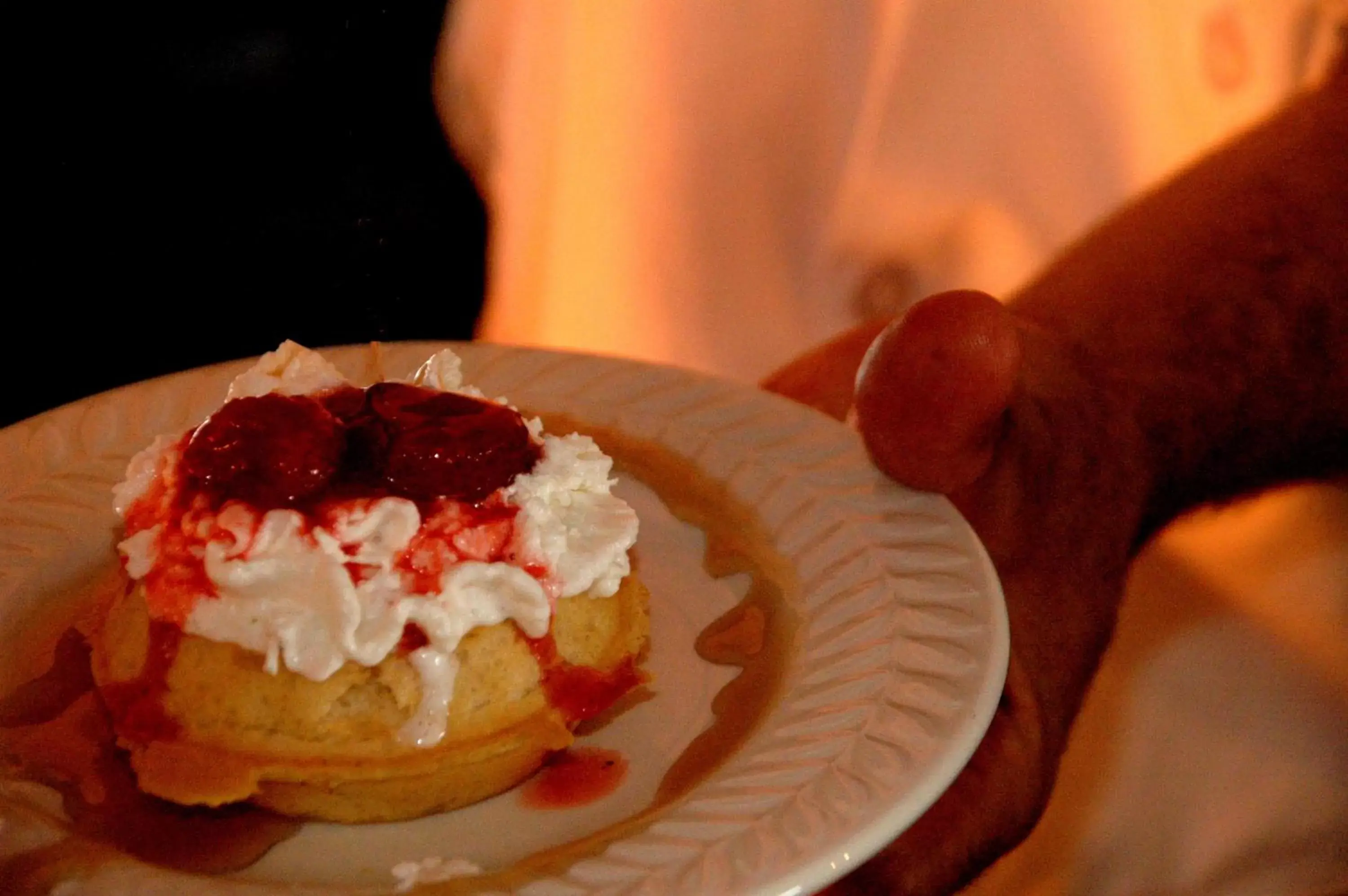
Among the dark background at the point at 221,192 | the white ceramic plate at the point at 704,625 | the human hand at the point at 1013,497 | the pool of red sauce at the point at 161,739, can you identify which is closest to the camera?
the white ceramic plate at the point at 704,625

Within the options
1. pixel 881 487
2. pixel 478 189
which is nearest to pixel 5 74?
pixel 478 189

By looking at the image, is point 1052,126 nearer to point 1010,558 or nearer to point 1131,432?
point 1131,432

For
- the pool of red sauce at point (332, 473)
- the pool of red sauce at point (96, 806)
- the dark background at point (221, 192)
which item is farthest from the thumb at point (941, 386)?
the dark background at point (221, 192)

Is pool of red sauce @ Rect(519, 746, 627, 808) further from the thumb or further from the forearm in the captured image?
the forearm

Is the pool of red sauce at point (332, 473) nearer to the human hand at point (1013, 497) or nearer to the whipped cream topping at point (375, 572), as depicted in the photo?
the whipped cream topping at point (375, 572)

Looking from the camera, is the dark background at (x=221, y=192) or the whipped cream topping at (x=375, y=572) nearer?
the whipped cream topping at (x=375, y=572)

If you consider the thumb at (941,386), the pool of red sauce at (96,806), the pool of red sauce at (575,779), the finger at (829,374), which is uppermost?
the thumb at (941,386)

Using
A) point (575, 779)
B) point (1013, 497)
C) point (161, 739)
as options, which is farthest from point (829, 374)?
point (161, 739)

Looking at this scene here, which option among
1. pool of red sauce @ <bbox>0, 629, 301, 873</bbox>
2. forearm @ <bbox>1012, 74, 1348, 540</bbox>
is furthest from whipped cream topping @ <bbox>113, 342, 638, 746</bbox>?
forearm @ <bbox>1012, 74, 1348, 540</bbox>
